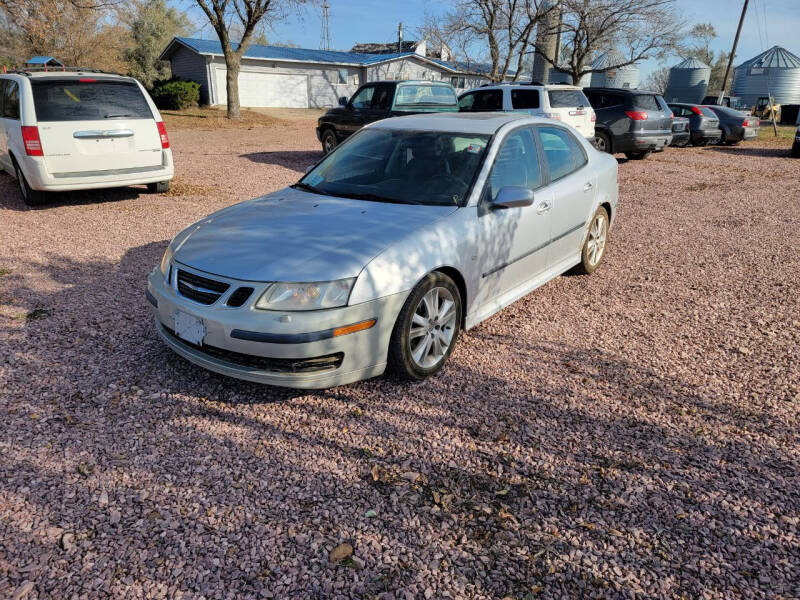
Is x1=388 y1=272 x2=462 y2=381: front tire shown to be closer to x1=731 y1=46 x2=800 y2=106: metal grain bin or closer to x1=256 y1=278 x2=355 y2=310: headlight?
x1=256 y1=278 x2=355 y2=310: headlight

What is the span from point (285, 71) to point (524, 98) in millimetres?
26323

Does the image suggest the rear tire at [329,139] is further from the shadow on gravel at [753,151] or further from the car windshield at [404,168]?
the shadow on gravel at [753,151]

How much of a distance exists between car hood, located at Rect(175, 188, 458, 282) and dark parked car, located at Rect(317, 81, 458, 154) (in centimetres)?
856

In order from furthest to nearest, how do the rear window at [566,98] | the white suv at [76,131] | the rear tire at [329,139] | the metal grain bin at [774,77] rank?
the metal grain bin at [774,77]
the rear tire at [329,139]
the rear window at [566,98]
the white suv at [76,131]

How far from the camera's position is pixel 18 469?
9.41 ft

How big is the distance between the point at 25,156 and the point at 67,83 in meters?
1.10

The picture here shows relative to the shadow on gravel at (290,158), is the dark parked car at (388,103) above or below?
above

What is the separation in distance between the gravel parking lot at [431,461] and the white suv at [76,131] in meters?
2.85

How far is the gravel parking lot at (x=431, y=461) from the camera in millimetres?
2320


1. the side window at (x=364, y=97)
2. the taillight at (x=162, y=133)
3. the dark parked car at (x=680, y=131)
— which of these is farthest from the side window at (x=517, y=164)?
the dark parked car at (x=680, y=131)

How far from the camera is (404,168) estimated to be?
4.35 m

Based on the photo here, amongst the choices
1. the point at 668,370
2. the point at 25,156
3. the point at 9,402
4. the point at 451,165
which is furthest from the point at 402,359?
the point at 25,156

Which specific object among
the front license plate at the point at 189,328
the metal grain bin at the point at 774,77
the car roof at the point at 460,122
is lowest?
the front license plate at the point at 189,328

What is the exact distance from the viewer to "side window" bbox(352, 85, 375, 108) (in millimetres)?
12707
